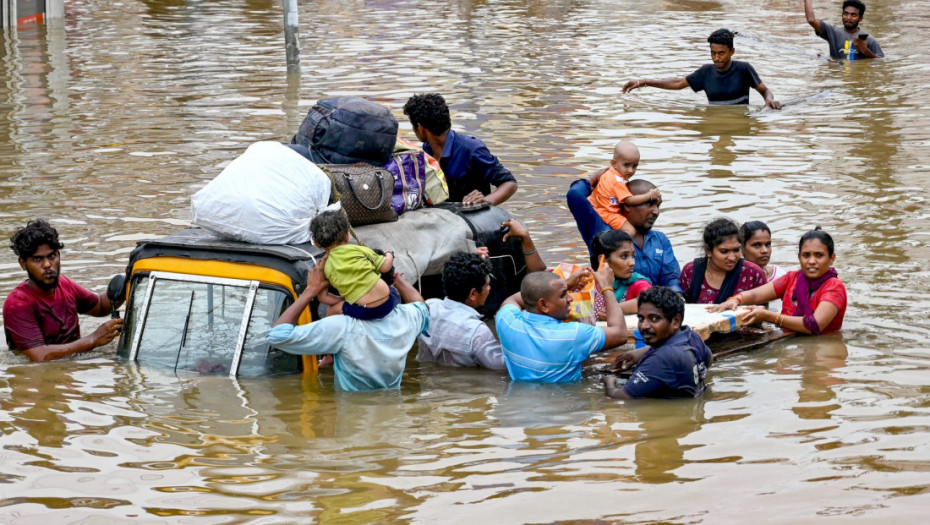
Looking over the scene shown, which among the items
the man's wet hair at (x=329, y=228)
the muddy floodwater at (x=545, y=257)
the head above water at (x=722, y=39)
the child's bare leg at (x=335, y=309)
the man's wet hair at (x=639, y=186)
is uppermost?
the head above water at (x=722, y=39)

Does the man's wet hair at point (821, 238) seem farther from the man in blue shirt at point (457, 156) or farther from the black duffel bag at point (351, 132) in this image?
the black duffel bag at point (351, 132)

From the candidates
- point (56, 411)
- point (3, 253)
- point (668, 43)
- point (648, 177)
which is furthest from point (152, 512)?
point (668, 43)

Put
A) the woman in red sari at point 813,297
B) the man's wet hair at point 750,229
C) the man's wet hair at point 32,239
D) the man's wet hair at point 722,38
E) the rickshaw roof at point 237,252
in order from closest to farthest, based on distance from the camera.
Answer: the rickshaw roof at point 237,252 < the man's wet hair at point 32,239 < the woman in red sari at point 813,297 < the man's wet hair at point 750,229 < the man's wet hair at point 722,38

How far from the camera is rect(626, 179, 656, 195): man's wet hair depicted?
8844mm

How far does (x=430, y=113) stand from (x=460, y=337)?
191 cm

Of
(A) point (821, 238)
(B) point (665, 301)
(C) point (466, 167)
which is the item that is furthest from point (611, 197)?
(B) point (665, 301)

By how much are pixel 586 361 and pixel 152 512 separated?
326 cm

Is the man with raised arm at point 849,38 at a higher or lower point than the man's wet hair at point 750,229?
higher

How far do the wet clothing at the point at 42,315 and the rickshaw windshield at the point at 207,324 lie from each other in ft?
2.34

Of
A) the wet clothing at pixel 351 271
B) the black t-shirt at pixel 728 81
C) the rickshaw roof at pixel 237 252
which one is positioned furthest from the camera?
the black t-shirt at pixel 728 81

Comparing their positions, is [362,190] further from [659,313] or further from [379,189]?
[659,313]

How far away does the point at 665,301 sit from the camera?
6953mm

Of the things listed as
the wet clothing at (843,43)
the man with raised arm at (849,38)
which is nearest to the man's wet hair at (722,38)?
the man with raised arm at (849,38)

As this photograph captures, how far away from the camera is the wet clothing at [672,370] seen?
6.97 m
